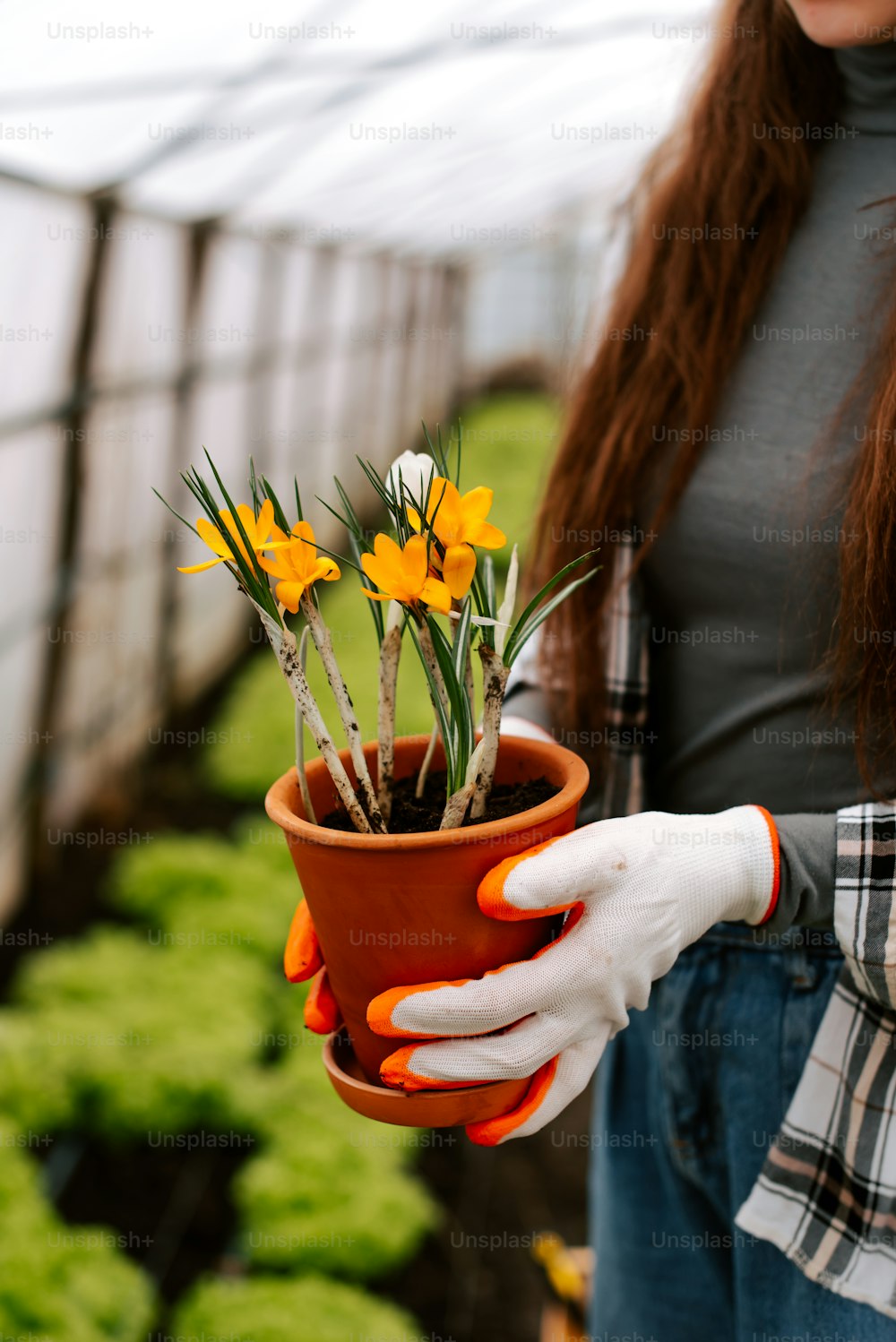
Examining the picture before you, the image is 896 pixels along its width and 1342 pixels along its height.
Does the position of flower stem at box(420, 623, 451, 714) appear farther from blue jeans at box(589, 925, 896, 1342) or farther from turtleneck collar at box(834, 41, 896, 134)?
turtleneck collar at box(834, 41, 896, 134)

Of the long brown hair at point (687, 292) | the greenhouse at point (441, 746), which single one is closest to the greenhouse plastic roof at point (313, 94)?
the greenhouse at point (441, 746)

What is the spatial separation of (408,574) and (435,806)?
0.69 feet

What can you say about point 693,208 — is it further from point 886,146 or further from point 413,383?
point 413,383

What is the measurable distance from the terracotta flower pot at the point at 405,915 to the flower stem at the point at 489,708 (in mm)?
50

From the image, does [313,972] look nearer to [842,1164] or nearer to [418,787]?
[418,787]

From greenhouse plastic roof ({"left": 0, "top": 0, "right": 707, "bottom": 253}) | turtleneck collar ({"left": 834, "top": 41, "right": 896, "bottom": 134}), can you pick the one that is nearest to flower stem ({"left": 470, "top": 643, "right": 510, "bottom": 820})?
turtleneck collar ({"left": 834, "top": 41, "right": 896, "bottom": 134})

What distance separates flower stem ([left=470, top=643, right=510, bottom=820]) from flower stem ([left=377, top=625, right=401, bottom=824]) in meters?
0.08

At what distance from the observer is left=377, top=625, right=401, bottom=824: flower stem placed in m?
0.81

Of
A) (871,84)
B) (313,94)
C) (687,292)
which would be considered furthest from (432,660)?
(313,94)

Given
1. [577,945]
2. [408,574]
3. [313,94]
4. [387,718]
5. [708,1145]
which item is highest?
[313,94]

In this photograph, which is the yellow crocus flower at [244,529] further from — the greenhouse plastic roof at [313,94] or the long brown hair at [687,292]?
the greenhouse plastic roof at [313,94]

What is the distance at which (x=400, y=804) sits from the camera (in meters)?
0.83

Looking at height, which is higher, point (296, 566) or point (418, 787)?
point (296, 566)

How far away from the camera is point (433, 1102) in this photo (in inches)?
29.7
